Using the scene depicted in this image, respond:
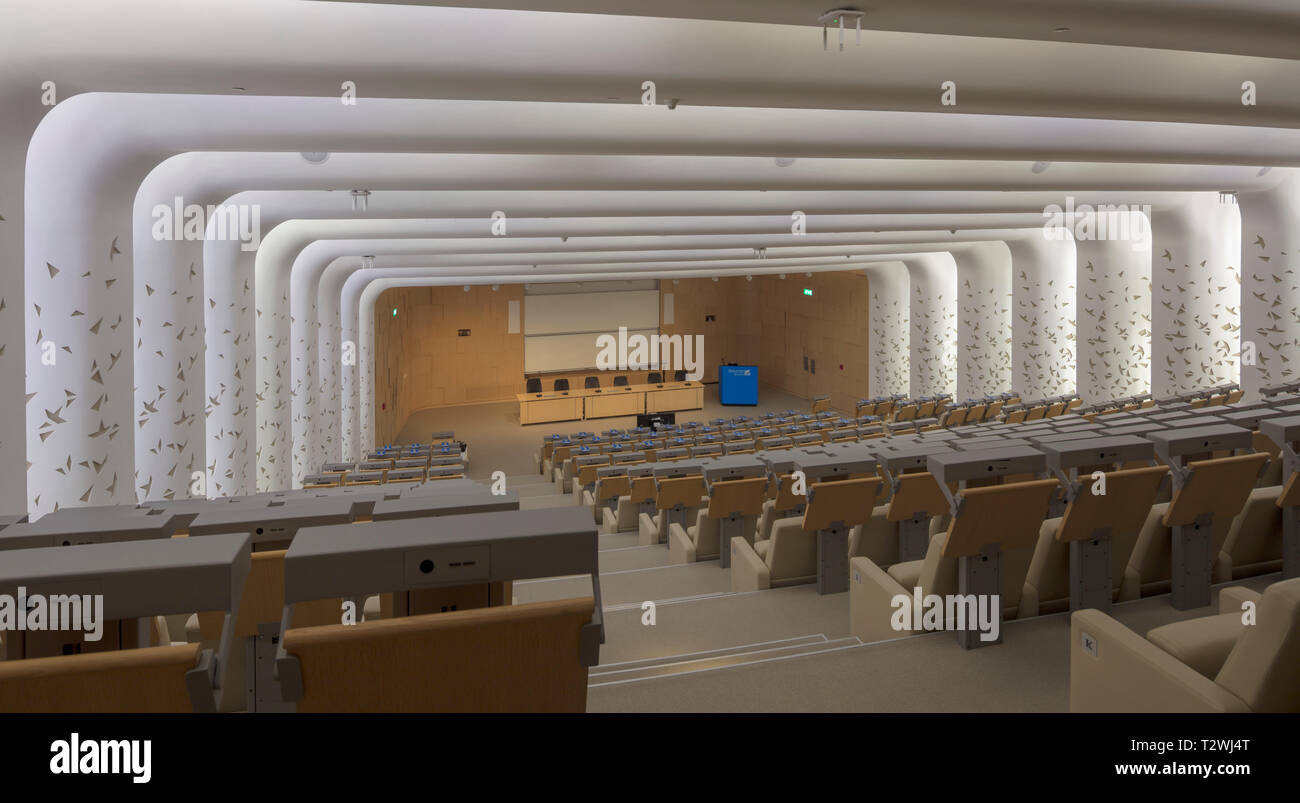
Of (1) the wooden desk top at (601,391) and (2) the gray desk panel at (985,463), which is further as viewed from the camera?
(1) the wooden desk top at (601,391)

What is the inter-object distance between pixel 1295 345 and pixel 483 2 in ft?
42.5

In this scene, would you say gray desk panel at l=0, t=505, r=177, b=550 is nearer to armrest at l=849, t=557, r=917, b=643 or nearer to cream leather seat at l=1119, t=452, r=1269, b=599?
armrest at l=849, t=557, r=917, b=643

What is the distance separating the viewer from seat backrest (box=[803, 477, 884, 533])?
557cm

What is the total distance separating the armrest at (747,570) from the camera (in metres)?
6.05

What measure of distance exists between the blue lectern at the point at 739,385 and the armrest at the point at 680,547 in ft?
67.3

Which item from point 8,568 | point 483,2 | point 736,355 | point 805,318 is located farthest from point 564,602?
point 736,355

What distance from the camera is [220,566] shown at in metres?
2.14

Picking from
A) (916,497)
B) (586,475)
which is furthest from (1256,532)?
(586,475)

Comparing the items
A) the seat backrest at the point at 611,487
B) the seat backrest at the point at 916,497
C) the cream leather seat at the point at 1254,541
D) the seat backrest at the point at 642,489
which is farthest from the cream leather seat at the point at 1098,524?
the seat backrest at the point at 611,487

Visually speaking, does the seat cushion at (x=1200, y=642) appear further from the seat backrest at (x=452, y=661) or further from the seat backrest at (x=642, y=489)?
the seat backrest at (x=642, y=489)

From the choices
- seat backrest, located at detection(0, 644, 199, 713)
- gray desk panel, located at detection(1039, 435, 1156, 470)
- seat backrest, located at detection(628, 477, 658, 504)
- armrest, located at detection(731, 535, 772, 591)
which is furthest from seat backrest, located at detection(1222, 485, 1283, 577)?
seat backrest, located at detection(628, 477, 658, 504)

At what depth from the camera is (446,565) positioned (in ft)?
7.37

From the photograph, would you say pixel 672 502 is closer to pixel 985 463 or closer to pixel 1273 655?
pixel 985 463

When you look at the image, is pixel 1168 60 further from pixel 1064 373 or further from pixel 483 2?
pixel 1064 373
